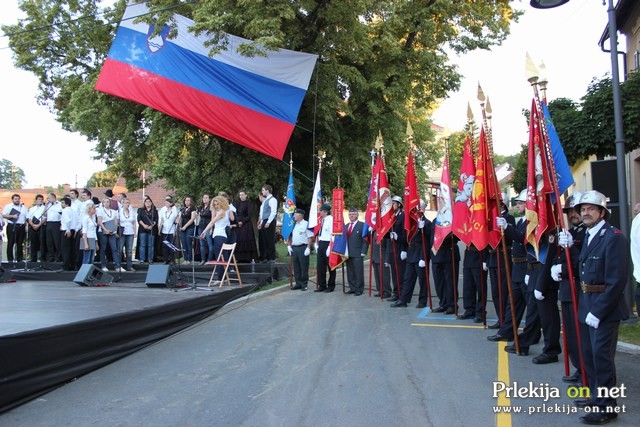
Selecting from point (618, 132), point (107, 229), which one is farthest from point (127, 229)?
point (618, 132)

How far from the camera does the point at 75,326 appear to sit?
5742 mm

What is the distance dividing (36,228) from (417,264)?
35.6 feet

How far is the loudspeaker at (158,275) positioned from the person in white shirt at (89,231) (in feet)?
8.48

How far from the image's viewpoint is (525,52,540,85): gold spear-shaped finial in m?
5.86

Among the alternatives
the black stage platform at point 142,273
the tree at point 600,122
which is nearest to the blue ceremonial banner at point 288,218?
the black stage platform at point 142,273

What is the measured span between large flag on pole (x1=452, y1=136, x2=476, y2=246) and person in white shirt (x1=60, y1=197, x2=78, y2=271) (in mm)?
9787

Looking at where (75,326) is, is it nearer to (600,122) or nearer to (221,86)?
(600,122)

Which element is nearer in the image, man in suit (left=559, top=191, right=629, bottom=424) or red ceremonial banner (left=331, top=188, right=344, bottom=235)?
man in suit (left=559, top=191, right=629, bottom=424)

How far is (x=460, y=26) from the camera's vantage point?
17.1 metres

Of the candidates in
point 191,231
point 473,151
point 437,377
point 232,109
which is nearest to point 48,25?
point 232,109

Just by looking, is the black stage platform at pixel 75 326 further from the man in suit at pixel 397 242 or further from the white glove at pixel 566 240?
the white glove at pixel 566 240

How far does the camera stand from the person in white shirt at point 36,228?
14.4 m

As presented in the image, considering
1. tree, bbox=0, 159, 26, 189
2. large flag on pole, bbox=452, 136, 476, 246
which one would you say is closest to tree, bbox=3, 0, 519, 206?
large flag on pole, bbox=452, 136, 476, 246

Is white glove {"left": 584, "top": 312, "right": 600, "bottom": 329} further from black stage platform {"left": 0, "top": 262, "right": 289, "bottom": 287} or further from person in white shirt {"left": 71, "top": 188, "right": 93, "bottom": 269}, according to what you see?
person in white shirt {"left": 71, "top": 188, "right": 93, "bottom": 269}
